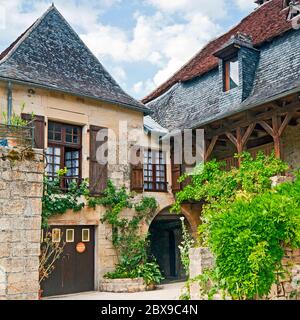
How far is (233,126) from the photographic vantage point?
35.6ft

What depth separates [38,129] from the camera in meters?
10.3

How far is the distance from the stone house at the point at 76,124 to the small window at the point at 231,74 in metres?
2.34

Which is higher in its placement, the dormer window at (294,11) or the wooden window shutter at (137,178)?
the dormer window at (294,11)

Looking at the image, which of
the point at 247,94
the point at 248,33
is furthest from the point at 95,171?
the point at 248,33

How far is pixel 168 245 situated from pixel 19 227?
1061cm

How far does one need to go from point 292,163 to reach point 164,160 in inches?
149

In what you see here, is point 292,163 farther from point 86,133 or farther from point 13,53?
point 13,53

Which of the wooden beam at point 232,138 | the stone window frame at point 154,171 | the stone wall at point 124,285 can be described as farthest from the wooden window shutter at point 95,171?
the wooden beam at point 232,138

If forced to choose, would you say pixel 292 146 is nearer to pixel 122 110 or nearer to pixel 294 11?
pixel 294 11

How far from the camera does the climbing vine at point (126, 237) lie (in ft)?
35.8

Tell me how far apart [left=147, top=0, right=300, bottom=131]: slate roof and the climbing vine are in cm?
274

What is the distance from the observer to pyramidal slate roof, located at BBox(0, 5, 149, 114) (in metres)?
10.5

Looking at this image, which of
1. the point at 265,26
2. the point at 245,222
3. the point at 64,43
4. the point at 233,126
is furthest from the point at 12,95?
the point at 265,26

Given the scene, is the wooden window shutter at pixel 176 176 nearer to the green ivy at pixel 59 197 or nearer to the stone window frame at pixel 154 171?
the stone window frame at pixel 154 171
